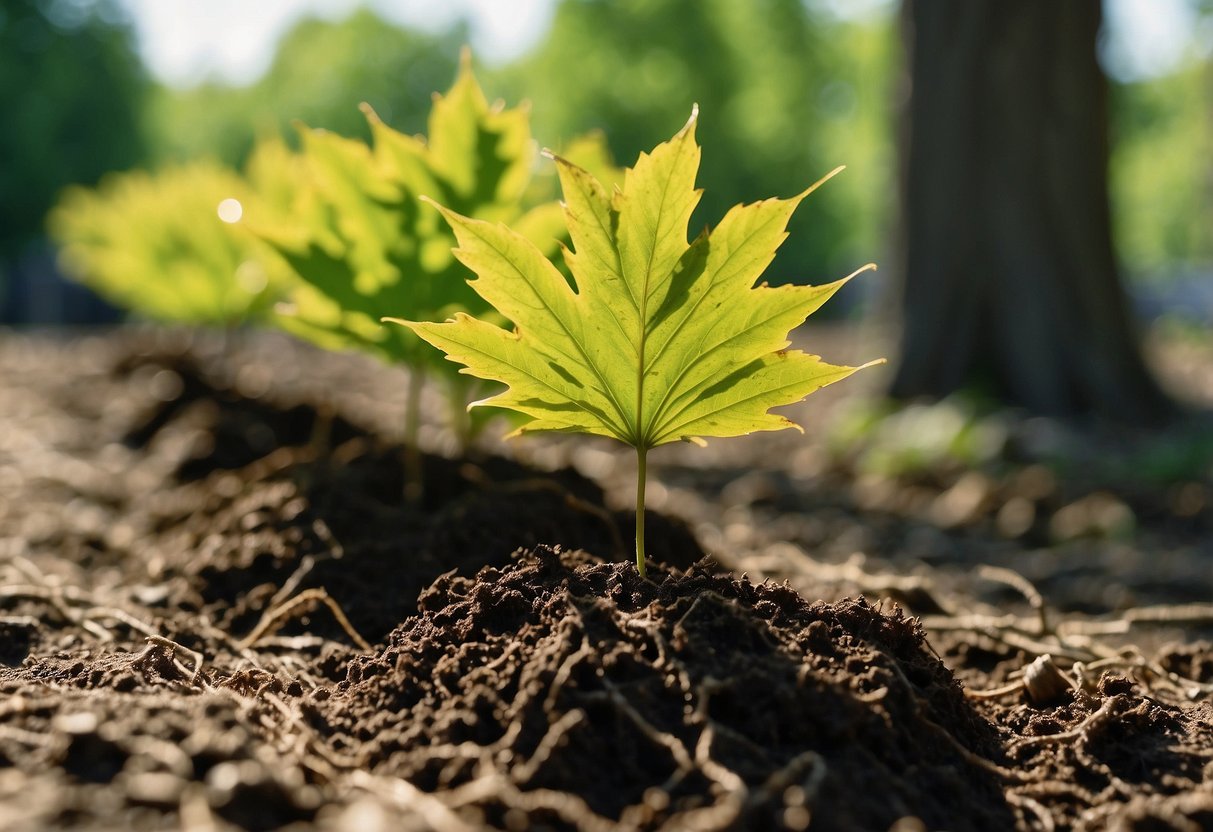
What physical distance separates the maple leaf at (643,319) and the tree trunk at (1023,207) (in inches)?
199

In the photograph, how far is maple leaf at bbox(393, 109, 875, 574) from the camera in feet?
5.31

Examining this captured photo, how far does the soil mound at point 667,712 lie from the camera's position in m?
1.28

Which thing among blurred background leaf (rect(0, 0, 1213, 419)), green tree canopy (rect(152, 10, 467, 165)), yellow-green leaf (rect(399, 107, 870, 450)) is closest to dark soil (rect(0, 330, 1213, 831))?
yellow-green leaf (rect(399, 107, 870, 450))

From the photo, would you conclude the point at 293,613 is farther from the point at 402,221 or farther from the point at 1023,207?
the point at 1023,207

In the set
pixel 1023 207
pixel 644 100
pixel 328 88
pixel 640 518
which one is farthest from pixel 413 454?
pixel 328 88

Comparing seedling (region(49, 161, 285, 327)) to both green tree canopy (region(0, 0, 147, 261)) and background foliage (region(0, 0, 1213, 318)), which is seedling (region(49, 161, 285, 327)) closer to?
background foliage (region(0, 0, 1213, 318))

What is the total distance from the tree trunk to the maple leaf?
16.6 feet

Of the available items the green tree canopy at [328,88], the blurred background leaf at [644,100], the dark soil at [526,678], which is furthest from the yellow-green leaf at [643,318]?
the green tree canopy at [328,88]

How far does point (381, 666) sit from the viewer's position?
1692mm

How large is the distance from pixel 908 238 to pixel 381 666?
5.57 m

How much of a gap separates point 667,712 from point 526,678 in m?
0.19

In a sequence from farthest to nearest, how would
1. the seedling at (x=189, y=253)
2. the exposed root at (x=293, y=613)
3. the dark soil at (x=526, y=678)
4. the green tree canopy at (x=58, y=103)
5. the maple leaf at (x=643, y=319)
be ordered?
the green tree canopy at (x=58, y=103) < the seedling at (x=189, y=253) < the exposed root at (x=293, y=613) < the maple leaf at (x=643, y=319) < the dark soil at (x=526, y=678)

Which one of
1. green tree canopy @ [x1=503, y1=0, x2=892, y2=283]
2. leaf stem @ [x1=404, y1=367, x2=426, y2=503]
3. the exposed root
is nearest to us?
the exposed root

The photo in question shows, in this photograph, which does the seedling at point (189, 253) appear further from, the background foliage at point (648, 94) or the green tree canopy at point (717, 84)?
the green tree canopy at point (717, 84)
